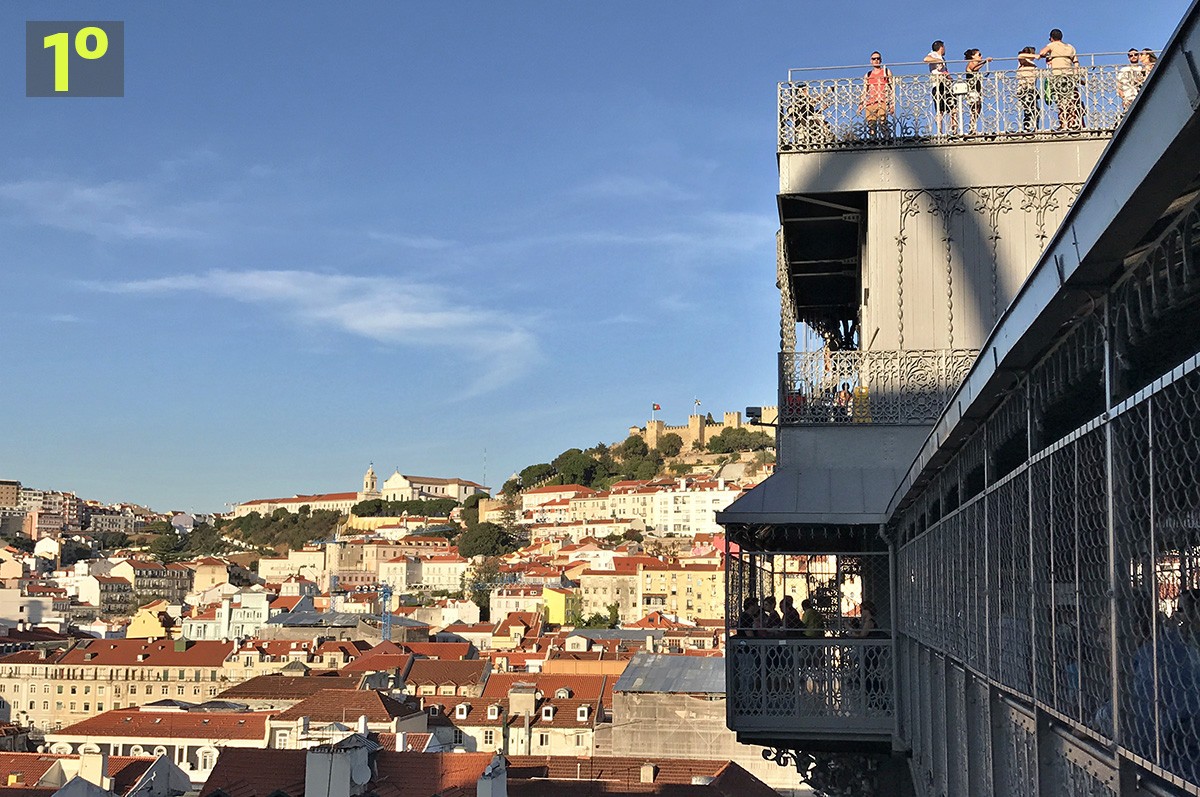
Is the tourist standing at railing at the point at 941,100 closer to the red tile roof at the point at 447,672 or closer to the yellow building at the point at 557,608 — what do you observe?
the red tile roof at the point at 447,672

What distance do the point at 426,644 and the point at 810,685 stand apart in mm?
75739

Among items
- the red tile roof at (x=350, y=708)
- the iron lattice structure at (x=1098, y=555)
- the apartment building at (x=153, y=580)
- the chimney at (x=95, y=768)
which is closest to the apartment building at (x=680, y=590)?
the red tile roof at (x=350, y=708)

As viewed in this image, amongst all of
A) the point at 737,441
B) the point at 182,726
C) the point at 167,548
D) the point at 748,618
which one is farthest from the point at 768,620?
the point at 167,548

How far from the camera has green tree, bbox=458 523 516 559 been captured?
154 metres

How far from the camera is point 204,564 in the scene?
150 meters

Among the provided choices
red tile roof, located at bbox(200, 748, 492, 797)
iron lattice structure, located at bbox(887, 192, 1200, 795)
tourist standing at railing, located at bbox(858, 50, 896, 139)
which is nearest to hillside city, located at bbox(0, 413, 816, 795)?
red tile roof, located at bbox(200, 748, 492, 797)

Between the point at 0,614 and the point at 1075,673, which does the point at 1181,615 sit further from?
the point at 0,614

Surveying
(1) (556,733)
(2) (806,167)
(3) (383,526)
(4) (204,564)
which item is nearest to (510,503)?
(3) (383,526)

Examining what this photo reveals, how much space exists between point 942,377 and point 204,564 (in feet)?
493

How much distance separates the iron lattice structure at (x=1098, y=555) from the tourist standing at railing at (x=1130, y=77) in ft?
20.6

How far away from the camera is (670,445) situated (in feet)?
619

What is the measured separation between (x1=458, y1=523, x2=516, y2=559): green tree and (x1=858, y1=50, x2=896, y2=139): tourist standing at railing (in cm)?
14603

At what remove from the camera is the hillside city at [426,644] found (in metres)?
34.1

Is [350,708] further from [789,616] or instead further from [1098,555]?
[1098,555]
